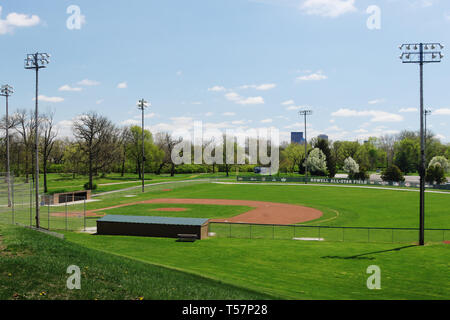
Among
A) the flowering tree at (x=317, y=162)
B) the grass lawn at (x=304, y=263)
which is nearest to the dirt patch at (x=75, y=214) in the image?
the grass lawn at (x=304, y=263)

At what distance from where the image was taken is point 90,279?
12.8 m

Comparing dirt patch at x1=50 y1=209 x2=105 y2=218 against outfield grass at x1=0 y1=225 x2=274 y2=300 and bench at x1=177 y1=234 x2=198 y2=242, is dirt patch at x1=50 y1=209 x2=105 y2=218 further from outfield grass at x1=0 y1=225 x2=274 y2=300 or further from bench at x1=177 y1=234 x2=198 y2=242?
outfield grass at x1=0 y1=225 x2=274 y2=300

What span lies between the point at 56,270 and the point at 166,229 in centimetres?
1400

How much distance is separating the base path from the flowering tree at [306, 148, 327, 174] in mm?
50093

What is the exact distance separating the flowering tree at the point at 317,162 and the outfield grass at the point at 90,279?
85548mm

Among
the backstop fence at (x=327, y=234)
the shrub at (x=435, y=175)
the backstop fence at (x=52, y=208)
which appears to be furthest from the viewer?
the shrub at (x=435, y=175)

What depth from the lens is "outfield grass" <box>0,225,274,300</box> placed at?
11.5 m

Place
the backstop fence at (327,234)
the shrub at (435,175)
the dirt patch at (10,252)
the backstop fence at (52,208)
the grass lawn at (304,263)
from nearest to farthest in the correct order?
the grass lawn at (304,263) < the dirt patch at (10,252) < the backstop fence at (327,234) < the backstop fence at (52,208) < the shrub at (435,175)

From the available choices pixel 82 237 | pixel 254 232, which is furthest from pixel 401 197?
pixel 82 237

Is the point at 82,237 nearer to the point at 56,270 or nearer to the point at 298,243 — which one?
the point at 56,270

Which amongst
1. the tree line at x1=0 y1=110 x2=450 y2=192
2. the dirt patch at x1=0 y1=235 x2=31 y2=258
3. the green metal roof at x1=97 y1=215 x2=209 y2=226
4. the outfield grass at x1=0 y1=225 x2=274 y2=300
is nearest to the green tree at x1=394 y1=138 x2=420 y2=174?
the tree line at x1=0 y1=110 x2=450 y2=192

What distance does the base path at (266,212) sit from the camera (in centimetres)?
3725

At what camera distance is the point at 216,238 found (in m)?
26.9

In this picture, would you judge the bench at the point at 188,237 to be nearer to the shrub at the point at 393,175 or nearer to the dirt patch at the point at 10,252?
the dirt patch at the point at 10,252
